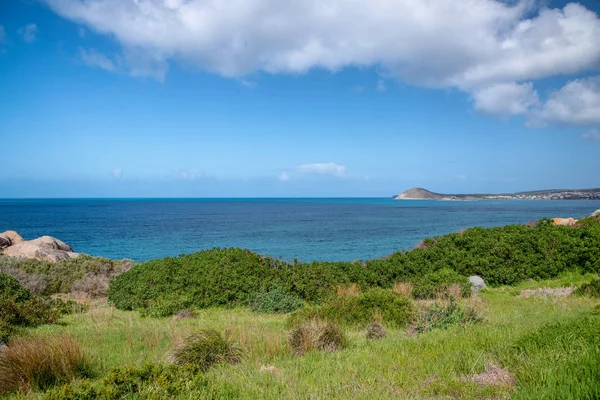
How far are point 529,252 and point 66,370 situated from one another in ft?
56.2

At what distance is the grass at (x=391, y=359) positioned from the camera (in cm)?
495

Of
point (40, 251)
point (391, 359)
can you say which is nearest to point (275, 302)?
point (391, 359)

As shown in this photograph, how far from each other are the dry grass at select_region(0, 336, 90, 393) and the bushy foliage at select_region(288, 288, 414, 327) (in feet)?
15.5

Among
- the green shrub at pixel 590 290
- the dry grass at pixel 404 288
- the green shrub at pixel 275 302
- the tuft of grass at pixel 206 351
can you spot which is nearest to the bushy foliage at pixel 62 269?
the green shrub at pixel 275 302

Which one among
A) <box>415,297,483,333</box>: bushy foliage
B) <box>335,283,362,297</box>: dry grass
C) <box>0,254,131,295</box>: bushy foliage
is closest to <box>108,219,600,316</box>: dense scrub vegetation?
<box>335,283,362,297</box>: dry grass

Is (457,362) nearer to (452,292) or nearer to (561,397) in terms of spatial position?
(561,397)

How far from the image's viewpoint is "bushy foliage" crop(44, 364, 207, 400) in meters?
4.73

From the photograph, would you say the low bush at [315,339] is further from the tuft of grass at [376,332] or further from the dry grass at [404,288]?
the dry grass at [404,288]

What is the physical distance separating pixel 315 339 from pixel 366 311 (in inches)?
142

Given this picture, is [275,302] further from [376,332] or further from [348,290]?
[376,332]

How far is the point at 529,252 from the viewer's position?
56.9ft

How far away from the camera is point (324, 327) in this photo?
766 centimetres

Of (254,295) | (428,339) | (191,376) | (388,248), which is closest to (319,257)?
(388,248)

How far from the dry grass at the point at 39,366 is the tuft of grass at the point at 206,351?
145 cm
